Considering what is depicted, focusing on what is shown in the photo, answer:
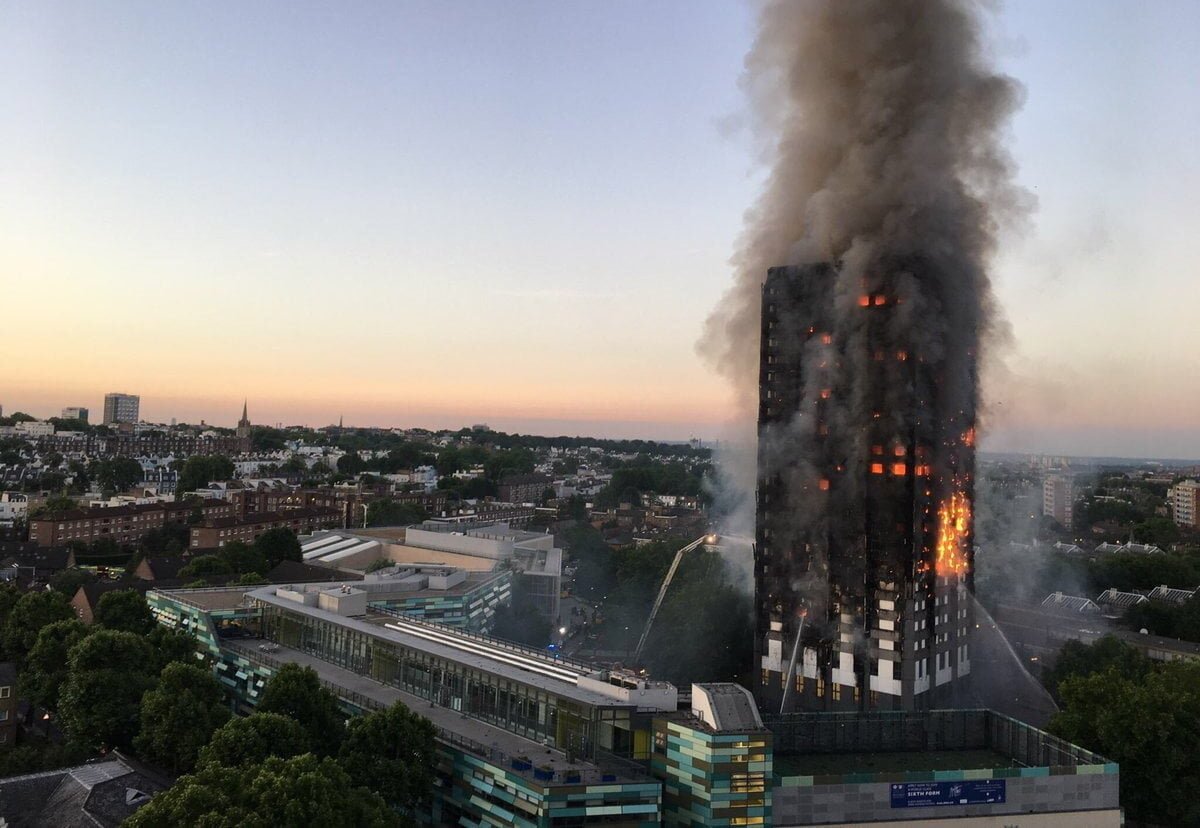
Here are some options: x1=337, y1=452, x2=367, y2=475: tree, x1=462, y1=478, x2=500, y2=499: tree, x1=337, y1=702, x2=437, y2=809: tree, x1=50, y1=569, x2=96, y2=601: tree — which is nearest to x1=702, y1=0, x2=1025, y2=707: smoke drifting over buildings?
x1=337, y1=702, x2=437, y2=809: tree

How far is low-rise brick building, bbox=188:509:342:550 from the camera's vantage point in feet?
319

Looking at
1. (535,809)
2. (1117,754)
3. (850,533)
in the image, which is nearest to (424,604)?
(850,533)

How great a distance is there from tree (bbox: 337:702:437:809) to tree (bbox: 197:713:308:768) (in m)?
1.71

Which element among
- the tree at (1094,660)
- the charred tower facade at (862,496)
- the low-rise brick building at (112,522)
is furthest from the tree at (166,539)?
the tree at (1094,660)

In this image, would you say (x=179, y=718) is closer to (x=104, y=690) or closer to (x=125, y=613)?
(x=104, y=690)

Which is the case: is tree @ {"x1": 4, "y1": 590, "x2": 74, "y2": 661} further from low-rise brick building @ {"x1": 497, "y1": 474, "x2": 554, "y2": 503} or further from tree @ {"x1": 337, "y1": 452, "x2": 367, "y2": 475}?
tree @ {"x1": 337, "y1": 452, "x2": 367, "y2": 475}

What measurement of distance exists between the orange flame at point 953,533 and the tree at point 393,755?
3060 cm

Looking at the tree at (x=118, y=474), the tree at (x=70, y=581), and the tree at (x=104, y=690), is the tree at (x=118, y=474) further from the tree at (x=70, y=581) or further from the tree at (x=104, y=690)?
the tree at (x=104, y=690)

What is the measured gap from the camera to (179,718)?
34.1 metres

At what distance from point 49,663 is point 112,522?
64.3 m

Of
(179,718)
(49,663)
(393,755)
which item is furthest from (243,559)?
(393,755)

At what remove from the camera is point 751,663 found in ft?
178

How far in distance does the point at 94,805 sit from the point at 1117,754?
36046mm

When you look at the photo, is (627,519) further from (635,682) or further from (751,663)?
(635,682)
